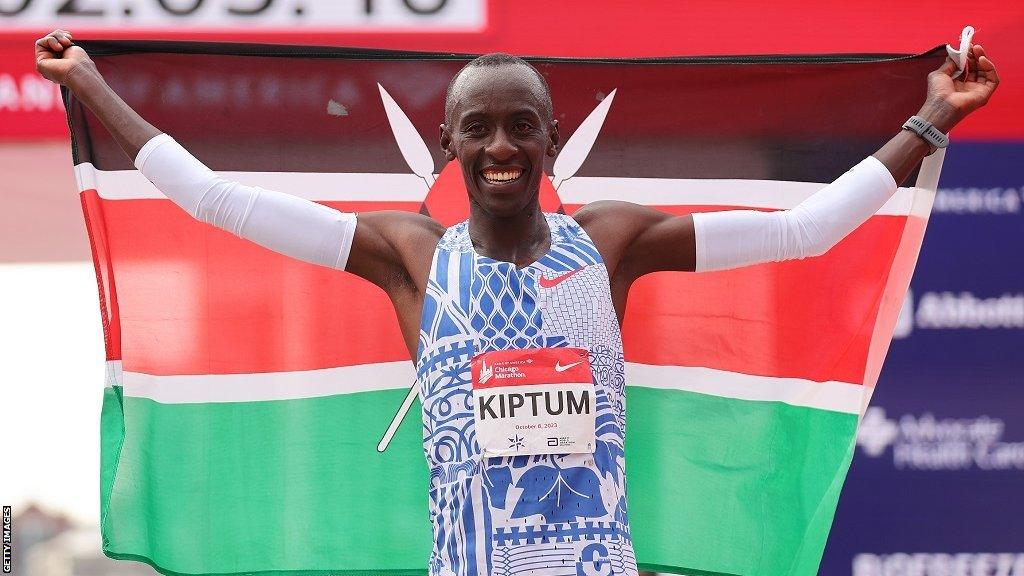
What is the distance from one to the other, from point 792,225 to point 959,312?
1613 mm

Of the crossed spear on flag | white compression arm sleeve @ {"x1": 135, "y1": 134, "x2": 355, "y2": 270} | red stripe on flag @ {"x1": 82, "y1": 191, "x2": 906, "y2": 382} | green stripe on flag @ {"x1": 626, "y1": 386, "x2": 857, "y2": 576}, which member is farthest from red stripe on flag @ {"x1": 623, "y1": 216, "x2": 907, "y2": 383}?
white compression arm sleeve @ {"x1": 135, "y1": 134, "x2": 355, "y2": 270}

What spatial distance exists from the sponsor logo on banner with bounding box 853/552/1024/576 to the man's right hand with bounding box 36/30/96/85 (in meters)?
2.78

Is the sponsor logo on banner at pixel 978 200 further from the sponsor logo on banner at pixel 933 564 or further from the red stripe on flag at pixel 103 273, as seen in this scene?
the red stripe on flag at pixel 103 273

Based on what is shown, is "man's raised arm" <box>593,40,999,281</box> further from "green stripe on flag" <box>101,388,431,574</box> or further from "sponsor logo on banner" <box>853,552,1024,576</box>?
"sponsor logo on banner" <box>853,552,1024,576</box>

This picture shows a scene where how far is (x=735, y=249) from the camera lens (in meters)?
2.81

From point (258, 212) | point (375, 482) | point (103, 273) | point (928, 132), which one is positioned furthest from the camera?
point (375, 482)

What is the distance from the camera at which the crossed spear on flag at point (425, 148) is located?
358cm

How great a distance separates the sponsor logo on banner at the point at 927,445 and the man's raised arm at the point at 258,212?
6.62 ft

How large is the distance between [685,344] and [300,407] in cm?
108

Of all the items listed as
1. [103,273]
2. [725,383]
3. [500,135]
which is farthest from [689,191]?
[103,273]

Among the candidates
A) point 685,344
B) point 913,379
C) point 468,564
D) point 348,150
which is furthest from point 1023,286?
point 468,564

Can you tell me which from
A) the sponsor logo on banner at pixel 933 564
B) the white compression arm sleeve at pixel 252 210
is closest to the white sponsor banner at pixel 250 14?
the white compression arm sleeve at pixel 252 210

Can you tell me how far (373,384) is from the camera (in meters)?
3.59

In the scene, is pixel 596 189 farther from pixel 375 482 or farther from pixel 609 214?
pixel 375 482
